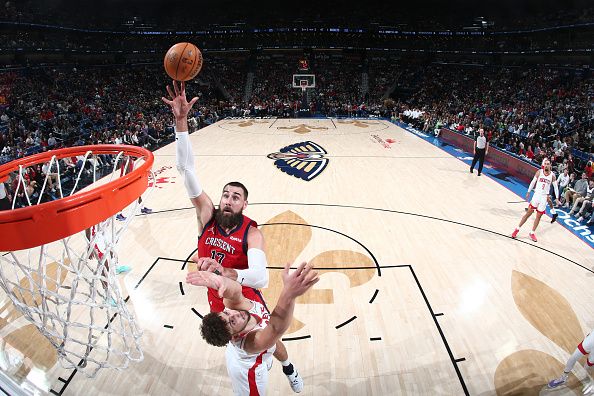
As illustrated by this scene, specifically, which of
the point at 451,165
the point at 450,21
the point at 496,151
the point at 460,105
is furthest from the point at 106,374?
the point at 450,21

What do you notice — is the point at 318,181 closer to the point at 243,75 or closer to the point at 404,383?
the point at 404,383

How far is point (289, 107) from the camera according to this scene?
26734 mm

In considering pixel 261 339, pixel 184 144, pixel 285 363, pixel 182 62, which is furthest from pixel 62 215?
pixel 285 363

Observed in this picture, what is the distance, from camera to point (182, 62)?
11.5 feet

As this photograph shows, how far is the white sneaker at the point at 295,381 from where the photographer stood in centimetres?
360

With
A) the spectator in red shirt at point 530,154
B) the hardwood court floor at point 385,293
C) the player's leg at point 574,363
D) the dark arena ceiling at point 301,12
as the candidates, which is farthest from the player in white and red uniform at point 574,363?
the dark arena ceiling at point 301,12

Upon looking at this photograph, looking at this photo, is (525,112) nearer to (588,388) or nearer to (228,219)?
(588,388)

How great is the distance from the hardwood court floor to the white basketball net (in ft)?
0.95

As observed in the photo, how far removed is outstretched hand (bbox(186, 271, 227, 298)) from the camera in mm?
2014

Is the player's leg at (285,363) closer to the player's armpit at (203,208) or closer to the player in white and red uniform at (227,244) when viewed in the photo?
the player in white and red uniform at (227,244)

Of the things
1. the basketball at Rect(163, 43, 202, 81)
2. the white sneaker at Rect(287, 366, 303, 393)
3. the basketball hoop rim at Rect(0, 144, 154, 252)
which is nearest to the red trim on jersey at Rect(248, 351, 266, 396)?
the white sneaker at Rect(287, 366, 303, 393)

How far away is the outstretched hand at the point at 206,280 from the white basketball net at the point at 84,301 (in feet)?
4.78

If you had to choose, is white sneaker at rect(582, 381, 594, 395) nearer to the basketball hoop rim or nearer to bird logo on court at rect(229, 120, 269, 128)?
the basketball hoop rim

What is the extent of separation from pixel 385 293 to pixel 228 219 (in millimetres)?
3244
